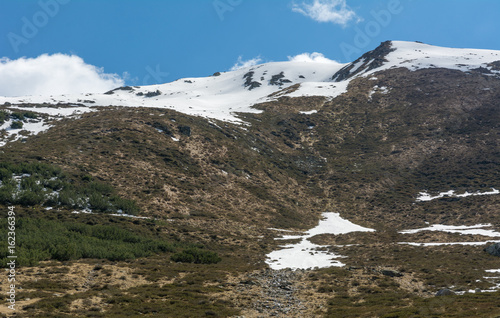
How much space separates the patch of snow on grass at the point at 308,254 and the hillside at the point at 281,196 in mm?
471

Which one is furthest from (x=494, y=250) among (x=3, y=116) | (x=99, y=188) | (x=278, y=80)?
(x=278, y=80)

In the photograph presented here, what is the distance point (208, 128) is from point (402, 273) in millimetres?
55905

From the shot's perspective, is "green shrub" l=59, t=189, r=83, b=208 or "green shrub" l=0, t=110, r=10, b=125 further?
"green shrub" l=0, t=110, r=10, b=125

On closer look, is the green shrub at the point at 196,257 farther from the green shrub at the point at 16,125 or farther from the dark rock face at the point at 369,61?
the dark rock face at the point at 369,61

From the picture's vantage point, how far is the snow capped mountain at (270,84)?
3893 inches

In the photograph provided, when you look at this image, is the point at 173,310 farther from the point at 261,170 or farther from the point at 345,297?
the point at 261,170

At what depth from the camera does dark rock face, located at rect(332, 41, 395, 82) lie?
143 meters

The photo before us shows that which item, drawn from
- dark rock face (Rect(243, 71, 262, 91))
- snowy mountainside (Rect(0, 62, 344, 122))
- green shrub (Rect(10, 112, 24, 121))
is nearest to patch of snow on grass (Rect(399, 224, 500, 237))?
green shrub (Rect(10, 112, 24, 121))

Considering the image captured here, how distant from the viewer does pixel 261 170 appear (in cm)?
6631

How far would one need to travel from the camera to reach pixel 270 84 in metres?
163

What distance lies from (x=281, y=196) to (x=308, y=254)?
24.0 m

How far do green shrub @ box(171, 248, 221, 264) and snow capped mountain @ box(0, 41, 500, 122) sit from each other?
60.1 meters

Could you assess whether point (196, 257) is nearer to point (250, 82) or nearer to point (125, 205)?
point (125, 205)

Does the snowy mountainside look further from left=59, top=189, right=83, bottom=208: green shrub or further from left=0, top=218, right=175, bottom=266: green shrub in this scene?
left=0, top=218, right=175, bottom=266: green shrub
